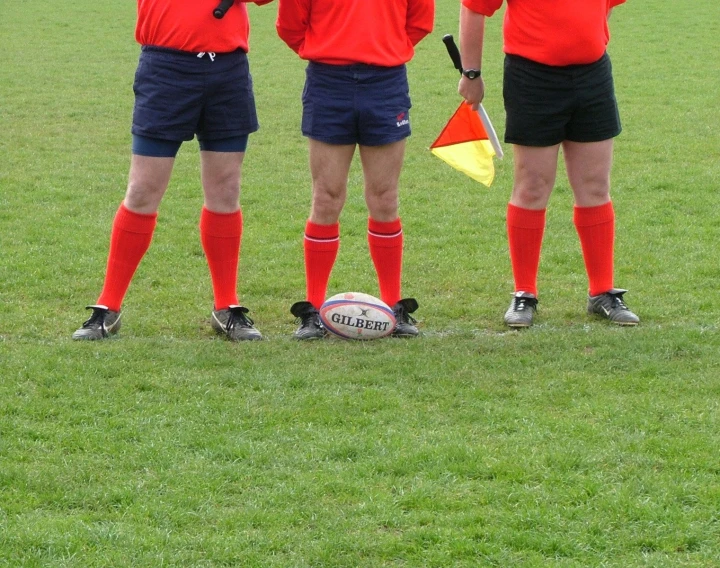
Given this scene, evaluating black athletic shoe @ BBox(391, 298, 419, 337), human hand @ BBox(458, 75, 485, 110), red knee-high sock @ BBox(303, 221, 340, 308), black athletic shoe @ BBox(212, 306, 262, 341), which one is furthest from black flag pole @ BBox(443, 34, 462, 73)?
black athletic shoe @ BBox(212, 306, 262, 341)

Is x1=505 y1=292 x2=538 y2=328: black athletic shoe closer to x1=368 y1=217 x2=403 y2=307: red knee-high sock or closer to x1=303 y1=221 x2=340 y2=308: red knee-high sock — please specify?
x1=368 y1=217 x2=403 y2=307: red knee-high sock

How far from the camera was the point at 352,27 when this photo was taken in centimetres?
520

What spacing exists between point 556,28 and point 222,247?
1.88m

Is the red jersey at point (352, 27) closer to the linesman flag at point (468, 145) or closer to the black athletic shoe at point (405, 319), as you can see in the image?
the linesman flag at point (468, 145)

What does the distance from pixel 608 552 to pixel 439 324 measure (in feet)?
8.40

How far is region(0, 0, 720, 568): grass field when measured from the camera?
11.5 ft

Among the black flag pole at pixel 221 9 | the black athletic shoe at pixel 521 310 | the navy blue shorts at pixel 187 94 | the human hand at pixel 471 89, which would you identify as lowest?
the black athletic shoe at pixel 521 310

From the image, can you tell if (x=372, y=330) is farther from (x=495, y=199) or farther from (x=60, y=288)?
(x=495, y=199)

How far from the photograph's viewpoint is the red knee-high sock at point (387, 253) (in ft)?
18.4

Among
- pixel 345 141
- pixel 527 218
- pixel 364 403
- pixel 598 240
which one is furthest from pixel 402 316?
pixel 364 403

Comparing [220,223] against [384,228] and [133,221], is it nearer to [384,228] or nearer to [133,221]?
[133,221]

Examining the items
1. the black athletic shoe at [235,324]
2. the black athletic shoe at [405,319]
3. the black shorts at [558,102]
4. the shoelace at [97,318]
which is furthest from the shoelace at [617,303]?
the shoelace at [97,318]

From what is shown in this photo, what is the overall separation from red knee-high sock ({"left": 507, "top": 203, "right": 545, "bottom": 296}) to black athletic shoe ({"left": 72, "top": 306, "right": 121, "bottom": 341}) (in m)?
1.99

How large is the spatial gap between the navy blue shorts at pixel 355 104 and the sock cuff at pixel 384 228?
429mm
